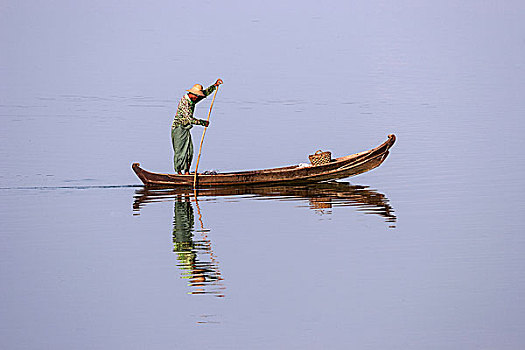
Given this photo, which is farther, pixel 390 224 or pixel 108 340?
pixel 390 224

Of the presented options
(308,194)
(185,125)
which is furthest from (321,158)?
(185,125)

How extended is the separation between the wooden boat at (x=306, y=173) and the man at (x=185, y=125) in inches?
21.1

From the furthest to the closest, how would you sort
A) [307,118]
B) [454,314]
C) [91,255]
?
[307,118]
[91,255]
[454,314]

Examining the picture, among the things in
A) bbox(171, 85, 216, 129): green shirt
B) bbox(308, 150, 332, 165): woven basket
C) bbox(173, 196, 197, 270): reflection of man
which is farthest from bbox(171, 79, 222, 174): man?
bbox(308, 150, 332, 165): woven basket

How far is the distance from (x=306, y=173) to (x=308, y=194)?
0.44 meters

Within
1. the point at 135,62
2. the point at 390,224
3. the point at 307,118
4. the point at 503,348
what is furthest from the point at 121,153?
the point at 135,62

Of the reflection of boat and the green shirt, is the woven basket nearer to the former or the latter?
the reflection of boat

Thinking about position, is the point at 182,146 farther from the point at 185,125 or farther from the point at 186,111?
the point at 186,111

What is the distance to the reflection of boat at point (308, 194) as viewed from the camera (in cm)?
1683

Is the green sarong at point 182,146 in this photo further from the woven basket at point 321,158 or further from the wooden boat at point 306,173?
the woven basket at point 321,158

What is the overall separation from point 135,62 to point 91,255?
26.9 m

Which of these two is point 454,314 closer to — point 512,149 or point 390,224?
point 390,224

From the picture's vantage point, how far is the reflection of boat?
16.8 meters

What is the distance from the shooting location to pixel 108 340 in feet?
34.6
